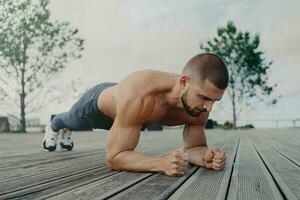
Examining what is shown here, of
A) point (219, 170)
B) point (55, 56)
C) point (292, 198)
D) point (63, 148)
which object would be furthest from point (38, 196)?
point (55, 56)

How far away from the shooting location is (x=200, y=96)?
2326 mm

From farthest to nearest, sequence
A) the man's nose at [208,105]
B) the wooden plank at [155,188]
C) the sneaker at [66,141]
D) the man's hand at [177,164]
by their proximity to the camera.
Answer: the sneaker at [66,141] < the man's nose at [208,105] < the man's hand at [177,164] < the wooden plank at [155,188]

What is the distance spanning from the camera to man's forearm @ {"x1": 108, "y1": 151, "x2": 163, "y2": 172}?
234 centimetres

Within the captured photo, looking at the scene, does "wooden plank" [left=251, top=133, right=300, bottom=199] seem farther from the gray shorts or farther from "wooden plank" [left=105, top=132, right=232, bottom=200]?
the gray shorts

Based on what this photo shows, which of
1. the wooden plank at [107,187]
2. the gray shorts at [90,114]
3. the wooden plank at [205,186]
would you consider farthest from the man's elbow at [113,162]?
the gray shorts at [90,114]

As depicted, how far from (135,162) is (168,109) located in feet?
1.54

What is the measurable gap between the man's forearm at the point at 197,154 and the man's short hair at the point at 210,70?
595mm

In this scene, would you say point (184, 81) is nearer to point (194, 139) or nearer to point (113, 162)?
point (113, 162)

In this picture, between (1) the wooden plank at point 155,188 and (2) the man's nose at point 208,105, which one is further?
(2) the man's nose at point 208,105

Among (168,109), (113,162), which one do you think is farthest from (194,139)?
(113,162)

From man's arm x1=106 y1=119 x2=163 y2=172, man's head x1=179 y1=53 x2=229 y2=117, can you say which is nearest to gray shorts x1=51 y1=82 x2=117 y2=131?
man's arm x1=106 y1=119 x2=163 y2=172

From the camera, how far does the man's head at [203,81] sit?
227cm

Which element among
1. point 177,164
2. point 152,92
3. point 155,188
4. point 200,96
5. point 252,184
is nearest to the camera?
point 155,188

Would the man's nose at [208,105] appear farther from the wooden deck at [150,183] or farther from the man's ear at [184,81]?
the wooden deck at [150,183]
